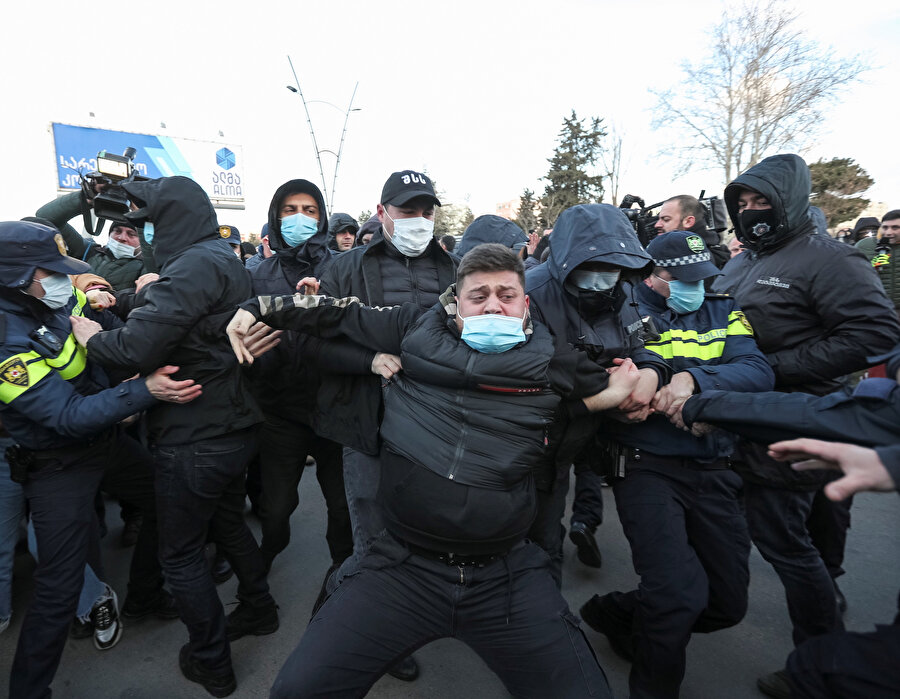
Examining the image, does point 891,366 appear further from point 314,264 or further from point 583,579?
point 314,264

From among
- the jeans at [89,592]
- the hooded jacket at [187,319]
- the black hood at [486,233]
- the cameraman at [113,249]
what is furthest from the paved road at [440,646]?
the black hood at [486,233]

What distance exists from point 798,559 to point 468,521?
170 cm

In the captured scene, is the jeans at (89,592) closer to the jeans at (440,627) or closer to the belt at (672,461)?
the jeans at (440,627)

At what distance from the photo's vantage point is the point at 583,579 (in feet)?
11.7

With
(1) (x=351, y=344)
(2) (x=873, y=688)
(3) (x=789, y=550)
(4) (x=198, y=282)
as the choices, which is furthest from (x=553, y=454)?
(4) (x=198, y=282)

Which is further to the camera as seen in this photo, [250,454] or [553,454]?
[250,454]

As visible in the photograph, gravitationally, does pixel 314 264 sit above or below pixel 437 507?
above

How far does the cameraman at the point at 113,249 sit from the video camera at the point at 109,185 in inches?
11.6

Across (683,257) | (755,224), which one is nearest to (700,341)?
(683,257)

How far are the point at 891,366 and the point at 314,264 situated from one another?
2.84 m

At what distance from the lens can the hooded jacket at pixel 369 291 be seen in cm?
250

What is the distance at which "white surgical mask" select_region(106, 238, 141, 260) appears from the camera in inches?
172

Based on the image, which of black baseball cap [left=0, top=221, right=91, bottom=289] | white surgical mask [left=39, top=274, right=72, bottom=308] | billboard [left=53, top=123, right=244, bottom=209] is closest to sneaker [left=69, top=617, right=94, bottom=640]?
white surgical mask [left=39, top=274, right=72, bottom=308]

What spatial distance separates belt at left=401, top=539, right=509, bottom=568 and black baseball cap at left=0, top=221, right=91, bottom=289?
6.45 feet
